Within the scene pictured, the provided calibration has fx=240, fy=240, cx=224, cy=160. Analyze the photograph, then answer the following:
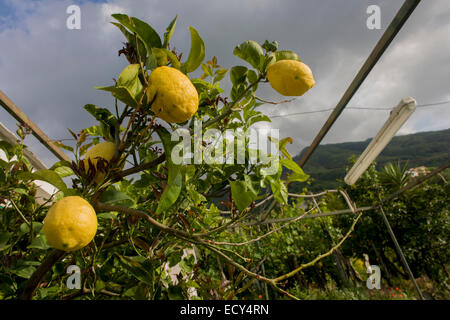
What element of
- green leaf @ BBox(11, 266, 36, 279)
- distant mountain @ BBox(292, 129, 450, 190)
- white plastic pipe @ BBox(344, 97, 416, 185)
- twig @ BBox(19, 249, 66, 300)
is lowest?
twig @ BBox(19, 249, 66, 300)

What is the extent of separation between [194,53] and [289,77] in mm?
171

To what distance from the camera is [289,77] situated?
1.41ft

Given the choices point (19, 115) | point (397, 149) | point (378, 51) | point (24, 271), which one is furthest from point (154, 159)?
point (397, 149)

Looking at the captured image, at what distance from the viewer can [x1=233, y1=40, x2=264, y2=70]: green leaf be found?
0.45 meters

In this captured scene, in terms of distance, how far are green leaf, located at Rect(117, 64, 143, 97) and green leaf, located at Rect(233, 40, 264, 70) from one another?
0.64ft

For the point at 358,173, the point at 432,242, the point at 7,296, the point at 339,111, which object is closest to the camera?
the point at 7,296

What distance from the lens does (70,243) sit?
38 centimetres

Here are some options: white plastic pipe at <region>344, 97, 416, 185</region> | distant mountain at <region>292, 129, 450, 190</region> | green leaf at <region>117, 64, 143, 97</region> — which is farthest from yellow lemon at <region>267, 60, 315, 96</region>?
distant mountain at <region>292, 129, 450, 190</region>

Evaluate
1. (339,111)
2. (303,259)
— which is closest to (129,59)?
(339,111)

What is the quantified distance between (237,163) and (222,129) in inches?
4.9

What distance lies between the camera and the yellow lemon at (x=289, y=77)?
0.43 m

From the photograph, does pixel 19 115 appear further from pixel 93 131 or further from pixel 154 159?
pixel 154 159

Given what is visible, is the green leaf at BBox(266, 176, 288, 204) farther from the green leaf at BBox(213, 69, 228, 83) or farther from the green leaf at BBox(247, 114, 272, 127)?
the green leaf at BBox(213, 69, 228, 83)
